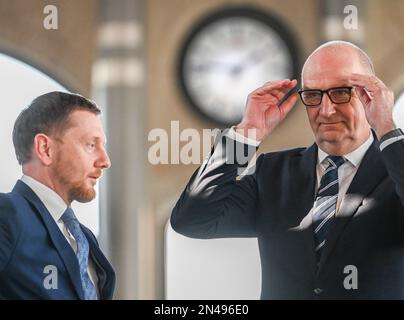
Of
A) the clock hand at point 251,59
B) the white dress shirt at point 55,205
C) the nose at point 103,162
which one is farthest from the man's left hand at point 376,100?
the white dress shirt at point 55,205

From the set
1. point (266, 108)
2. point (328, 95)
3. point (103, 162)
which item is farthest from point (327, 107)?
point (103, 162)

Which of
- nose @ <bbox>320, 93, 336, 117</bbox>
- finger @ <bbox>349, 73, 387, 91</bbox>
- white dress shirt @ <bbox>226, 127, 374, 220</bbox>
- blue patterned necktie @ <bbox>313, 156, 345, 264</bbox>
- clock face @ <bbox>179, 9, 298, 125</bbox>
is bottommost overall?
blue patterned necktie @ <bbox>313, 156, 345, 264</bbox>

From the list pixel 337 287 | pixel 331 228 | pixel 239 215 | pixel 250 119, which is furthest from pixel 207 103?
pixel 337 287

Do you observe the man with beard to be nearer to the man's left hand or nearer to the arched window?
the arched window

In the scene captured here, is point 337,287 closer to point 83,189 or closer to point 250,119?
point 250,119

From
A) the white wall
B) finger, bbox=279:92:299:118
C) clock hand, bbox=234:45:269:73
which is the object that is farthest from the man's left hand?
the white wall

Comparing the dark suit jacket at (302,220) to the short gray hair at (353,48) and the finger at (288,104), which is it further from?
the short gray hair at (353,48)

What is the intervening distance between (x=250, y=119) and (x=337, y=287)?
0.78 m

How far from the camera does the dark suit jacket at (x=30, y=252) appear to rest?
3074 millimetres

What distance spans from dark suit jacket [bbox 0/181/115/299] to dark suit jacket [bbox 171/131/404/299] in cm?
47

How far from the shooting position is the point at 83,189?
10.5 ft

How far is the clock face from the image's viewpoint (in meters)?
3.23

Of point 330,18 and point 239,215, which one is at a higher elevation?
point 330,18

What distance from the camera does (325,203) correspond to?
316cm
